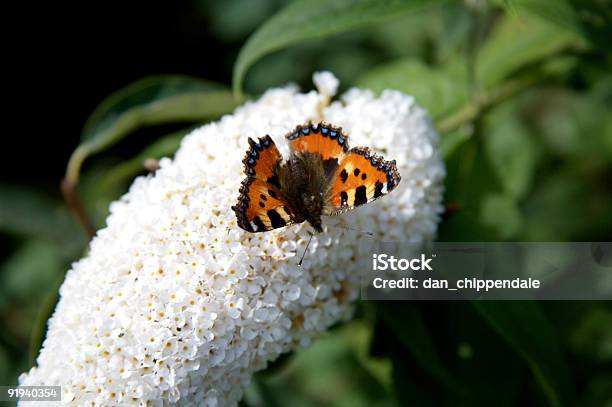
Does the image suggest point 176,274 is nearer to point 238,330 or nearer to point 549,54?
point 238,330

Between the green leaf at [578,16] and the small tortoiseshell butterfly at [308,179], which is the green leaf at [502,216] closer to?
the green leaf at [578,16]

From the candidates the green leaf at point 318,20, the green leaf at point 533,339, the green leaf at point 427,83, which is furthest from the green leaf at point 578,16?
the green leaf at point 533,339

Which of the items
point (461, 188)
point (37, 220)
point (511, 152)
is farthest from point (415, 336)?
point (37, 220)

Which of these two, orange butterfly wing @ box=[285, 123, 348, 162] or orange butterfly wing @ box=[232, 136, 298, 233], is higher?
orange butterfly wing @ box=[285, 123, 348, 162]

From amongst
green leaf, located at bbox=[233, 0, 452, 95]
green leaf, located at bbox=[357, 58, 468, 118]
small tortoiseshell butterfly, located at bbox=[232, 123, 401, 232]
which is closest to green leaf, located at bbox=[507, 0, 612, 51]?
green leaf, located at bbox=[233, 0, 452, 95]

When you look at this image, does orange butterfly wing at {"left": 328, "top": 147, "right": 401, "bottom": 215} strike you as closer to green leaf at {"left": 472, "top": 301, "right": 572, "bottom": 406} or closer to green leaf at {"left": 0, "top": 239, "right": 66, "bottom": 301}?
green leaf at {"left": 472, "top": 301, "right": 572, "bottom": 406}

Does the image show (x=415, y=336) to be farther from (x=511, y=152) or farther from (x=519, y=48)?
(x=519, y=48)
